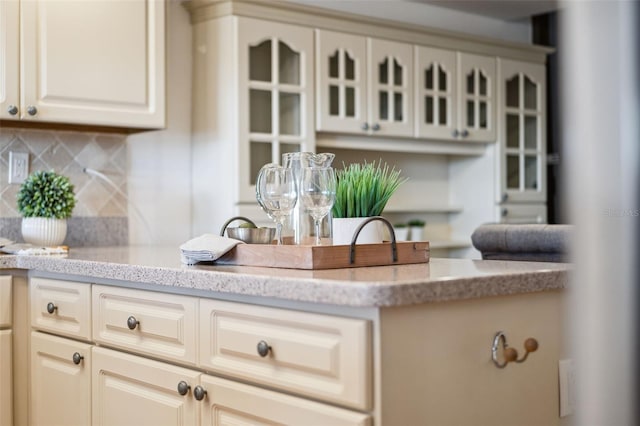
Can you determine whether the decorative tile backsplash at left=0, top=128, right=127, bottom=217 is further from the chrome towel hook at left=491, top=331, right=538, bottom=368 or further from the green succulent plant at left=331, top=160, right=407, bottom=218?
the chrome towel hook at left=491, top=331, right=538, bottom=368

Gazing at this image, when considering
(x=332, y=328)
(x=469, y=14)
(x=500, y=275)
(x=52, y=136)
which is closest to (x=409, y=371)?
(x=332, y=328)

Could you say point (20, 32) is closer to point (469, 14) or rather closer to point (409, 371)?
point (409, 371)

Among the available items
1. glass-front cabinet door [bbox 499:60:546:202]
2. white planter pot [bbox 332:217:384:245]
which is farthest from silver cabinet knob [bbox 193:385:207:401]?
glass-front cabinet door [bbox 499:60:546:202]

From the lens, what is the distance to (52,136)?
315 cm

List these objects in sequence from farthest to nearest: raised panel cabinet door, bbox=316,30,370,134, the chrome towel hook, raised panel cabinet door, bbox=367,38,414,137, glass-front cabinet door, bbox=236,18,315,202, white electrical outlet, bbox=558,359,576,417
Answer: raised panel cabinet door, bbox=367,38,414,137 → raised panel cabinet door, bbox=316,30,370,134 → glass-front cabinet door, bbox=236,18,315,202 → white electrical outlet, bbox=558,359,576,417 → the chrome towel hook

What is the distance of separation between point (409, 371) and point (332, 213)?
1.96ft

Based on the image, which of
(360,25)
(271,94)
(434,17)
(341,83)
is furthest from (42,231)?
(434,17)

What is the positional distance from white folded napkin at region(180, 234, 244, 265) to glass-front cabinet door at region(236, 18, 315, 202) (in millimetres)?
1618

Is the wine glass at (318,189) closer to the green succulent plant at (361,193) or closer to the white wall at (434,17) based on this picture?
the green succulent plant at (361,193)

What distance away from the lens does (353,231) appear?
1748 mm

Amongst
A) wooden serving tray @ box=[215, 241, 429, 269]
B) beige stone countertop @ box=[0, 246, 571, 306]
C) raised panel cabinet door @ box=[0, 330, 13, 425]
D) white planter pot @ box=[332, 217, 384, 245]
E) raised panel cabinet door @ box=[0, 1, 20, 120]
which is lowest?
raised panel cabinet door @ box=[0, 330, 13, 425]

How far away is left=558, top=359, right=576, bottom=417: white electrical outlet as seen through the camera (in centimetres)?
153

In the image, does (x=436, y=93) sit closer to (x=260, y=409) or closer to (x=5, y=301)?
(x=5, y=301)

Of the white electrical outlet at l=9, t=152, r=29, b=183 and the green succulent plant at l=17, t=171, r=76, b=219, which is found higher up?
the white electrical outlet at l=9, t=152, r=29, b=183
